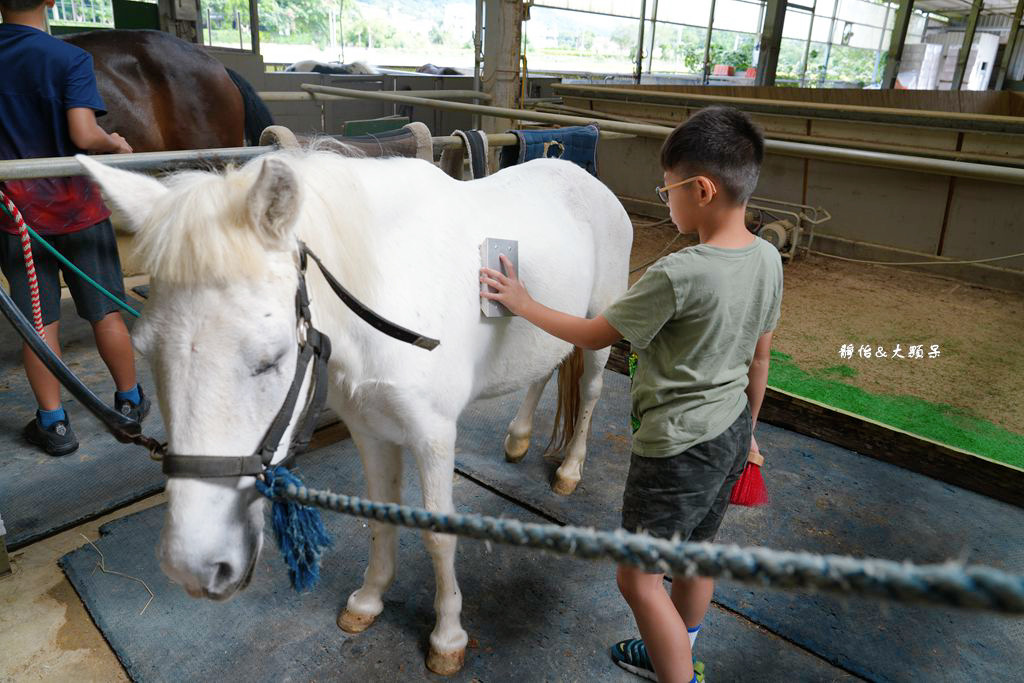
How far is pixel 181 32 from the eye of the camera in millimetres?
6309

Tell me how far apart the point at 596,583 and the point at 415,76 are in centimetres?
973

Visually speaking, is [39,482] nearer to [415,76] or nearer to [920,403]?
[920,403]

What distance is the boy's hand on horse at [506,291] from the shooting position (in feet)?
4.48

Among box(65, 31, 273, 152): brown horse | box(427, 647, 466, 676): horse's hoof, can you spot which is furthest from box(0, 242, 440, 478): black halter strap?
box(65, 31, 273, 152): brown horse

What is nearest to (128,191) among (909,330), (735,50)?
(909,330)

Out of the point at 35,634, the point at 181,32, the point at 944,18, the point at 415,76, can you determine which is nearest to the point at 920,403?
the point at 35,634

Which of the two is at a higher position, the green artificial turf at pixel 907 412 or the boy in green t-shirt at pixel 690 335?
the boy in green t-shirt at pixel 690 335

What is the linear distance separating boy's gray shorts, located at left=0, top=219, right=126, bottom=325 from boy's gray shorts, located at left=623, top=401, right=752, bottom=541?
7.20 ft

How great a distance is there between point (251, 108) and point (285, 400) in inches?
166

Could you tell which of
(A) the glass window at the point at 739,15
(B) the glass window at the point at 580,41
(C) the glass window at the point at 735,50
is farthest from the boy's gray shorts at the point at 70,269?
(C) the glass window at the point at 735,50

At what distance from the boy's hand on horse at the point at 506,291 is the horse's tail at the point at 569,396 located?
0.91 metres

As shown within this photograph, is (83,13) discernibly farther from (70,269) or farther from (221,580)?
(221,580)

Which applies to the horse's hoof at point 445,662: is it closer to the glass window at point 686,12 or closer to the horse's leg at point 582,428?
the horse's leg at point 582,428

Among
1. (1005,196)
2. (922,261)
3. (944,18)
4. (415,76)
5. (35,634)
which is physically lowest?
(35,634)
